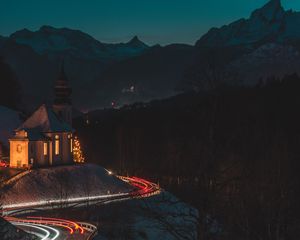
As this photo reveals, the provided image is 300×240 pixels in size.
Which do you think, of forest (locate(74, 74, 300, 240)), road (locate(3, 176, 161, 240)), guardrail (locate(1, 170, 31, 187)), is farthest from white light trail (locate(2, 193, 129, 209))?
forest (locate(74, 74, 300, 240))

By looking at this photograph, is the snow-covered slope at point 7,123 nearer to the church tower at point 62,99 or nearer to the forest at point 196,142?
the church tower at point 62,99

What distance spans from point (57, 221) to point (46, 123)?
1528 centimetres

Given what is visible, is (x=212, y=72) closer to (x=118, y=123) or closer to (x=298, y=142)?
(x=298, y=142)

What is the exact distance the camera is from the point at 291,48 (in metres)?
140

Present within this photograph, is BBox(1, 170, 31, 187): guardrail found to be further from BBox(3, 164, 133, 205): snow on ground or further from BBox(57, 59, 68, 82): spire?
BBox(57, 59, 68, 82): spire

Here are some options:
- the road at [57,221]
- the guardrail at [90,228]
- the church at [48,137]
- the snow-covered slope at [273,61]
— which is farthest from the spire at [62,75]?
the snow-covered slope at [273,61]

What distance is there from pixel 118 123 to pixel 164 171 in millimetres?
20995

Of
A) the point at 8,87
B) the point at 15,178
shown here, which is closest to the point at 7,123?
the point at 15,178

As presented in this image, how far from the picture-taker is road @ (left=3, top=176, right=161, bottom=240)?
2908 cm

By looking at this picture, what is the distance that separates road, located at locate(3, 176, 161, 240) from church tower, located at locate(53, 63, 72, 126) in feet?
34.5

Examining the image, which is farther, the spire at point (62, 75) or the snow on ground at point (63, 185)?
the spire at point (62, 75)

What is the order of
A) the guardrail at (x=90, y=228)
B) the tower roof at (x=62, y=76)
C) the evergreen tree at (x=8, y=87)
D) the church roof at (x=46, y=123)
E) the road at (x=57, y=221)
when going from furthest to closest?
the evergreen tree at (x=8, y=87)
the tower roof at (x=62, y=76)
the church roof at (x=46, y=123)
the guardrail at (x=90, y=228)
the road at (x=57, y=221)

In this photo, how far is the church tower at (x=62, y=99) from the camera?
49.4 metres

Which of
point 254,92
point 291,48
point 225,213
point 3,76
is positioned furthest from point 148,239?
point 291,48
